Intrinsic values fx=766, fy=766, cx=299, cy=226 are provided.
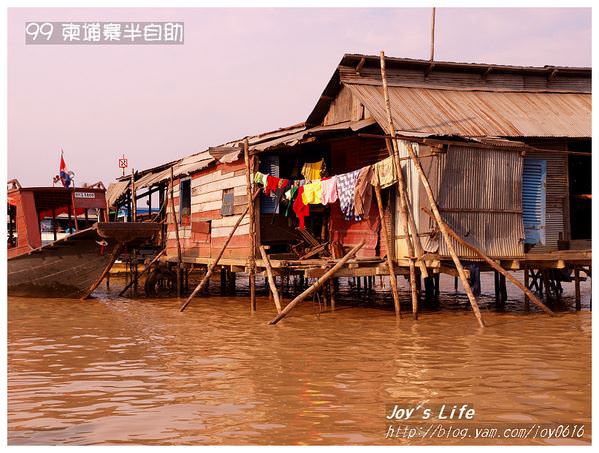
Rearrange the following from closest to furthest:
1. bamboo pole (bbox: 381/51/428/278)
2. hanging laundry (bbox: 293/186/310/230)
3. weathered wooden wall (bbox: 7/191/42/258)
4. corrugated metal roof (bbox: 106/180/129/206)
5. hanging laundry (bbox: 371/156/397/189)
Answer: bamboo pole (bbox: 381/51/428/278)
hanging laundry (bbox: 371/156/397/189)
hanging laundry (bbox: 293/186/310/230)
weathered wooden wall (bbox: 7/191/42/258)
corrugated metal roof (bbox: 106/180/129/206)

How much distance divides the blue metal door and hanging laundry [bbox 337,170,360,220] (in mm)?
3408

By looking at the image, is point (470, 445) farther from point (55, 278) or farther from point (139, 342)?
point (55, 278)

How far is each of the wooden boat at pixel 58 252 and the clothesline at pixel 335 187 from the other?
165 inches

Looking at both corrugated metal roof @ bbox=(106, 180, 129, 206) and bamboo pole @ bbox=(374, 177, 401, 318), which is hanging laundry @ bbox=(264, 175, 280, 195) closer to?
bamboo pole @ bbox=(374, 177, 401, 318)

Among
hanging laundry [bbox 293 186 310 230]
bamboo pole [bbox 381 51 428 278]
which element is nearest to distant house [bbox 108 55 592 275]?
bamboo pole [bbox 381 51 428 278]

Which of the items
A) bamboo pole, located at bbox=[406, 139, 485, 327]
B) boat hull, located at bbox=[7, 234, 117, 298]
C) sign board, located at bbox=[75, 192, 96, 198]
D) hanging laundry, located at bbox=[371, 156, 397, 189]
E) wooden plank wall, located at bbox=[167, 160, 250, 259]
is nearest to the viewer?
bamboo pole, located at bbox=[406, 139, 485, 327]

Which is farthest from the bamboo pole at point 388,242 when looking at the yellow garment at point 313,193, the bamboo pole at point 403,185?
the yellow garment at point 313,193

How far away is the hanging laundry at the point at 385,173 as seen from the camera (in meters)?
14.5

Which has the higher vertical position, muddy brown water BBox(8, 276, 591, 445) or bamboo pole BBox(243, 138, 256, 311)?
bamboo pole BBox(243, 138, 256, 311)

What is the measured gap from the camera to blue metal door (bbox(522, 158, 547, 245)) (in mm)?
15375

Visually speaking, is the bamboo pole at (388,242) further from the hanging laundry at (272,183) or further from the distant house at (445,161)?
the hanging laundry at (272,183)

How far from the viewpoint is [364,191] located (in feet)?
49.5

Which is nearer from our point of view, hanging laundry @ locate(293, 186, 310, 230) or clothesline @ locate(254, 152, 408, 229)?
clothesline @ locate(254, 152, 408, 229)

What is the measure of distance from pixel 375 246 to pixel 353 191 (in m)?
1.52
